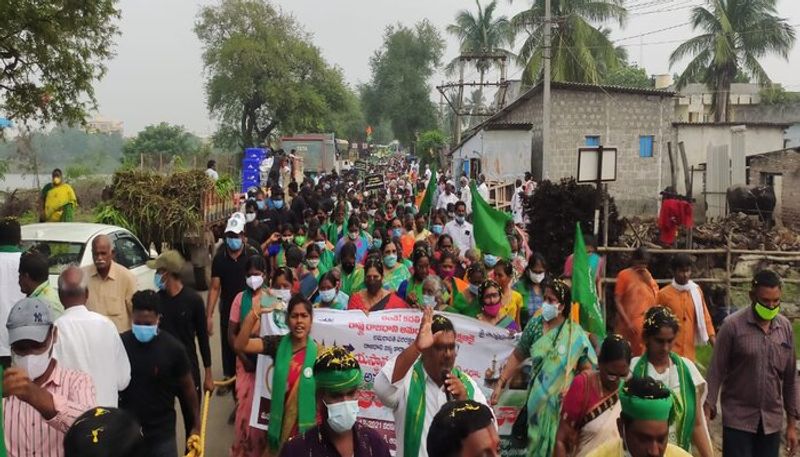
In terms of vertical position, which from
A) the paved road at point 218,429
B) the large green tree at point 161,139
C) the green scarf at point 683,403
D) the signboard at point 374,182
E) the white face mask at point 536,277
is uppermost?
the large green tree at point 161,139

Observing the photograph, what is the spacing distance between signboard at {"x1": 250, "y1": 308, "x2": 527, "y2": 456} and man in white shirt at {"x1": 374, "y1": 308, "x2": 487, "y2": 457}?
64.3 inches

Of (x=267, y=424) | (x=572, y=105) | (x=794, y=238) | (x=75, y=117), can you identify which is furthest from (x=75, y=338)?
(x=572, y=105)

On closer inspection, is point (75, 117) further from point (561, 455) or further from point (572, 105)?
point (572, 105)

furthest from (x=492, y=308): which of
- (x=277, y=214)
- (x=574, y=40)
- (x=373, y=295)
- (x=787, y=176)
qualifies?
(x=574, y=40)

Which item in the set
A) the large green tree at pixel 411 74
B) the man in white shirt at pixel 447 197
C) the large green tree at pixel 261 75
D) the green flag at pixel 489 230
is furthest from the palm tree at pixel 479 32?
the green flag at pixel 489 230

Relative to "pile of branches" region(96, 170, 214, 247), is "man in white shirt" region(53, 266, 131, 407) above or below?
below

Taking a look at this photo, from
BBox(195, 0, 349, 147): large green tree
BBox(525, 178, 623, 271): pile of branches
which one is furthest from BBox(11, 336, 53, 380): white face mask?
BBox(195, 0, 349, 147): large green tree

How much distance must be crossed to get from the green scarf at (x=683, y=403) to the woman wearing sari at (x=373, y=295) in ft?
8.71

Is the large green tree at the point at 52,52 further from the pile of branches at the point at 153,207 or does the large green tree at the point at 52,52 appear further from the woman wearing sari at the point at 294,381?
the woman wearing sari at the point at 294,381

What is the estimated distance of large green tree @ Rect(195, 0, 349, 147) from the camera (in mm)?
50531

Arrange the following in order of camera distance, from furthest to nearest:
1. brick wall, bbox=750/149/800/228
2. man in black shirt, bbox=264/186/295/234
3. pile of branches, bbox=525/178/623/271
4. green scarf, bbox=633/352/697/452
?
brick wall, bbox=750/149/800/228 < man in black shirt, bbox=264/186/295/234 < pile of branches, bbox=525/178/623/271 < green scarf, bbox=633/352/697/452

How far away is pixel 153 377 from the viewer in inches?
184

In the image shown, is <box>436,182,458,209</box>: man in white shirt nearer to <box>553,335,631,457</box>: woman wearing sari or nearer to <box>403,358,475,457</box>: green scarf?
<box>553,335,631,457</box>: woman wearing sari

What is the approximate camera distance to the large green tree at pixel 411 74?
73.5 metres
